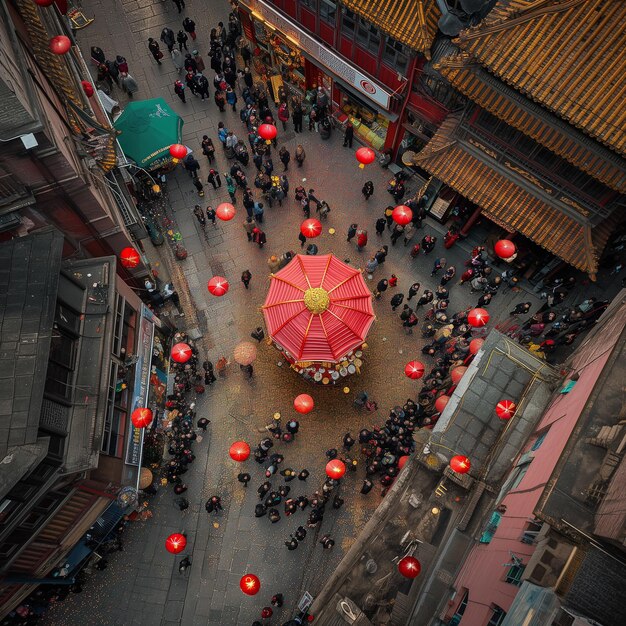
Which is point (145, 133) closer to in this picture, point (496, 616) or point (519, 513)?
point (519, 513)

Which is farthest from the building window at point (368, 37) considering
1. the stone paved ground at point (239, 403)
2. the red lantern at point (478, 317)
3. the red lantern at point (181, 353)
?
the red lantern at point (181, 353)

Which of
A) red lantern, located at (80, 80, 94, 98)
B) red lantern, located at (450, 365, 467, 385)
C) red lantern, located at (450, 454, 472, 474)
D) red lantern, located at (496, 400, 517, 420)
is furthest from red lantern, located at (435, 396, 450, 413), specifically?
red lantern, located at (80, 80, 94, 98)

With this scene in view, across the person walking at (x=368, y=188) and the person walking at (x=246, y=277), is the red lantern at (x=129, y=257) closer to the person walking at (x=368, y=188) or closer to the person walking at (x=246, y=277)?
the person walking at (x=246, y=277)

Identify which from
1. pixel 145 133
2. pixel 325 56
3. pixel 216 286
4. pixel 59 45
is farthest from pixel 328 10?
pixel 216 286

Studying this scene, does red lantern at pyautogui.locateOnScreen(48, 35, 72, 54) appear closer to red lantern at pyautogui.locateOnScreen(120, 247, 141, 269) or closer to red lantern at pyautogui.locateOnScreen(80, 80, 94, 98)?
red lantern at pyautogui.locateOnScreen(80, 80, 94, 98)

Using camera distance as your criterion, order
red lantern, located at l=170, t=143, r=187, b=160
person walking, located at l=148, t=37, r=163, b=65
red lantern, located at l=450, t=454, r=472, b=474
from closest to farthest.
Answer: red lantern, located at l=450, t=454, r=472, b=474, red lantern, located at l=170, t=143, r=187, b=160, person walking, located at l=148, t=37, r=163, b=65

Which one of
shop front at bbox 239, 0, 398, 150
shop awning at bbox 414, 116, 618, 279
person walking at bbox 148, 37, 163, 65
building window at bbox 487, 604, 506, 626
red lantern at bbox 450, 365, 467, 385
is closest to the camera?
building window at bbox 487, 604, 506, 626

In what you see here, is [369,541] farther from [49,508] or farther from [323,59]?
[323,59]
